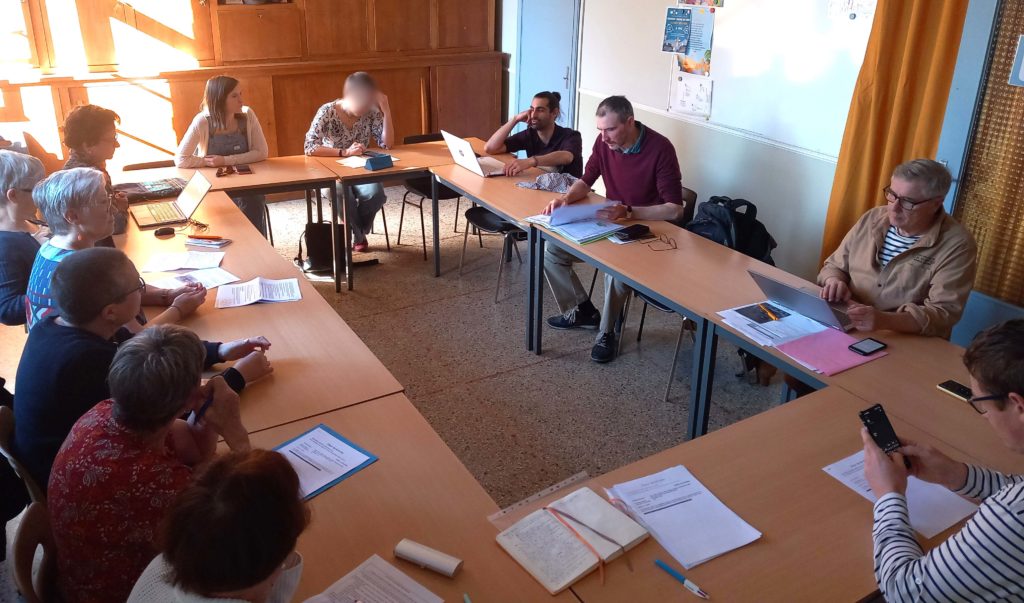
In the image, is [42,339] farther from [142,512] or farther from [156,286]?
[156,286]

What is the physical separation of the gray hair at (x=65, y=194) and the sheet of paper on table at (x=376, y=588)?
70.8 inches

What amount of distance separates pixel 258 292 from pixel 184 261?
0.50 m

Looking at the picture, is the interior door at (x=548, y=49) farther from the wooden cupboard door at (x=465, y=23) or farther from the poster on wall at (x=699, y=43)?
the poster on wall at (x=699, y=43)

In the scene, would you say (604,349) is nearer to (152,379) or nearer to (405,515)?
(405,515)

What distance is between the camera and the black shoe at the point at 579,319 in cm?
438

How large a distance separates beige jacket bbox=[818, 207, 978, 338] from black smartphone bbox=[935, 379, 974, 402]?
330 mm

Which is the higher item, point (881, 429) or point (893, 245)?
point (893, 245)

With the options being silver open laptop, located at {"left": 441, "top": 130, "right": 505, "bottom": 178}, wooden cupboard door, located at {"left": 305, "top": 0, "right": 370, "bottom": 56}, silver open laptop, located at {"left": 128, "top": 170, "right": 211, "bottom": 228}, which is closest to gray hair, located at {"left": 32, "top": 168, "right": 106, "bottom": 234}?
silver open laptop, located at {"left": 128, "top": 170, "right": 211, "bottom": 228}

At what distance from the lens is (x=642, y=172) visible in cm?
400

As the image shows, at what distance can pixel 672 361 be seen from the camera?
160 inches

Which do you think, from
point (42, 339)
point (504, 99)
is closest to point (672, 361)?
point (42, 339)

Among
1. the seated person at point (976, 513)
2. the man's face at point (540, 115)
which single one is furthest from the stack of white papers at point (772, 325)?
the man's face at point (540, 115)

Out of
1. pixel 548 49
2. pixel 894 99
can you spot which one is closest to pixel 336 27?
pixel 548 49

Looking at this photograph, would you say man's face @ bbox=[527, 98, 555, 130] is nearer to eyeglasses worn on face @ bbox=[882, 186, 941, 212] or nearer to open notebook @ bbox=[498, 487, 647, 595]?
eyeglasses worn on face @ bbox=[882, 186, 941, 212]
